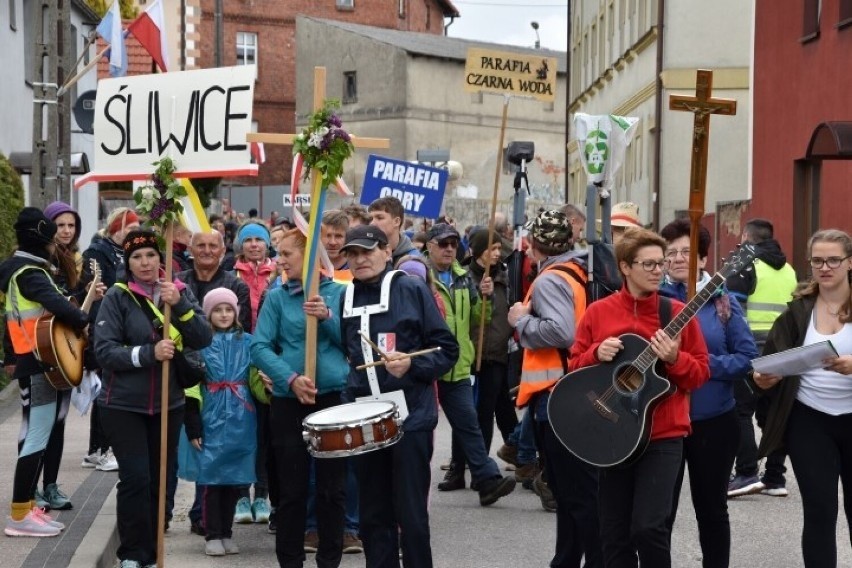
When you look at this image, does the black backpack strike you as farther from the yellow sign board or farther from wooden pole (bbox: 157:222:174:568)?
the yellow sign board

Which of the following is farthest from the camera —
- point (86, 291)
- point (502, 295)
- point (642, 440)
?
point (502, 295)

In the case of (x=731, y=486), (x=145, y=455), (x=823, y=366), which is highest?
(x=823, y=366)

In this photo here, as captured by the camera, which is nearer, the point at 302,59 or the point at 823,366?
the point at 823,366

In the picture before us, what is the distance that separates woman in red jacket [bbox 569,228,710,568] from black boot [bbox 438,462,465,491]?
4841 millimetres

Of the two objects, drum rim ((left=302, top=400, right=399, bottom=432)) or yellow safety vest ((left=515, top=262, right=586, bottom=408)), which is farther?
yellow safety vest ((left=515, top=262, right=586, bottom=408))

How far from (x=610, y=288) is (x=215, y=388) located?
2.57 metres

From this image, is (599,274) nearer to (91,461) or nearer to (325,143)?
(325,143)

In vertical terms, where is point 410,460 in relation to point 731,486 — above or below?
above

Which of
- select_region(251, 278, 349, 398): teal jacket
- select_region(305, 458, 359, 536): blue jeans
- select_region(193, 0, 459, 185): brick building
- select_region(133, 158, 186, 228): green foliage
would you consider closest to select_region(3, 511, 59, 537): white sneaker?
select_region(305, 458, 359, 536): blue jeans

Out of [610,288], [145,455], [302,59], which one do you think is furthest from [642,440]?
[302,59]

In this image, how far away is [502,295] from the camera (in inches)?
494

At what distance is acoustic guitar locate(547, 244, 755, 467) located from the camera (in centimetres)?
685

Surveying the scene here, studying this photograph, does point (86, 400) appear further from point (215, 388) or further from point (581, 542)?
point (581, 542)

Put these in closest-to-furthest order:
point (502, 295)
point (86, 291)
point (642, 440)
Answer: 1. point (642, 440)
2. point (86, 291)
3. point (502, 295)
